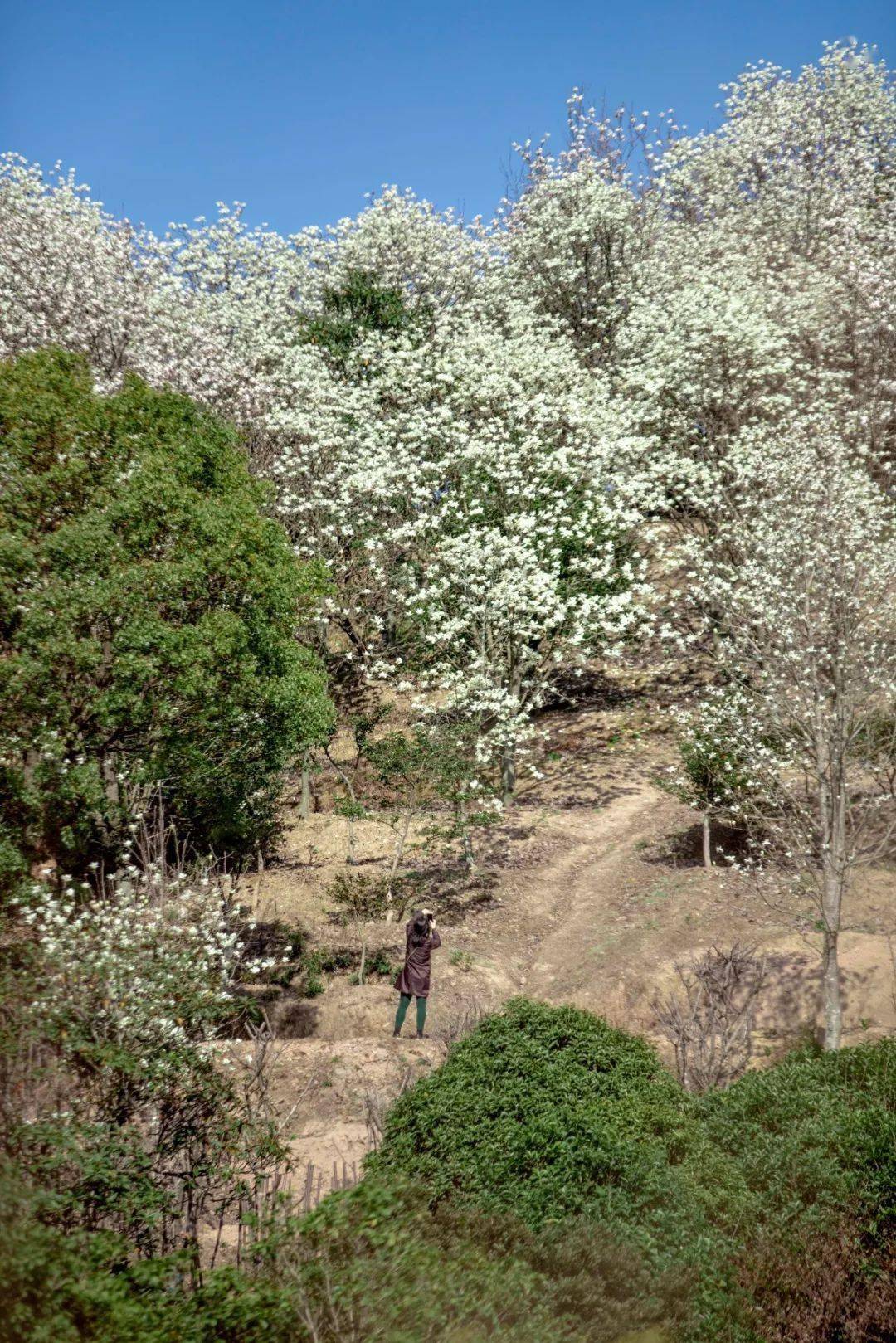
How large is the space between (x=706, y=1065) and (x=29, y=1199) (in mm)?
8402

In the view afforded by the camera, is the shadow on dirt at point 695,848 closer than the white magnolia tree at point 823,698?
No

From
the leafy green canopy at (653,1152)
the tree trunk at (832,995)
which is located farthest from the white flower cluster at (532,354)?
the leafy green canopy at (653,1152)

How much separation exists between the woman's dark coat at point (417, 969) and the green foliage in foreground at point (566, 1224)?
320cm

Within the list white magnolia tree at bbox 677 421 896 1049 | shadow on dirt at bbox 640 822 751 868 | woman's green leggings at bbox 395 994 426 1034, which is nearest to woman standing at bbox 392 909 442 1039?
woman's green leggings at bbox 395 994 426 1034

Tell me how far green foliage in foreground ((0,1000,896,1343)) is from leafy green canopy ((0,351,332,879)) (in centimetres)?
666

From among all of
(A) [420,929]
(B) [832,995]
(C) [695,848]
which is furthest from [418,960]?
(C) [695,848]

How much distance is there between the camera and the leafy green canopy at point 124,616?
519 inches

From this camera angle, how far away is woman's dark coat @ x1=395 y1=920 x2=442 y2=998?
45.9 ft

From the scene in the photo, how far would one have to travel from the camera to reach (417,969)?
46.1ft

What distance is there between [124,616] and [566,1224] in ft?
31.2

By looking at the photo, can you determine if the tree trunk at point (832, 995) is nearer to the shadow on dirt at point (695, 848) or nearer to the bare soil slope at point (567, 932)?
the bare soil slope at point (567, 932)

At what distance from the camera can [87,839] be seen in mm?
15484

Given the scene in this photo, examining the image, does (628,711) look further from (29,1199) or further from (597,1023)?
(29,1199)

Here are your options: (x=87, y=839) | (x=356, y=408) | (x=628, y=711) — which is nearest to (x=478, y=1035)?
(x=87, y=839)
